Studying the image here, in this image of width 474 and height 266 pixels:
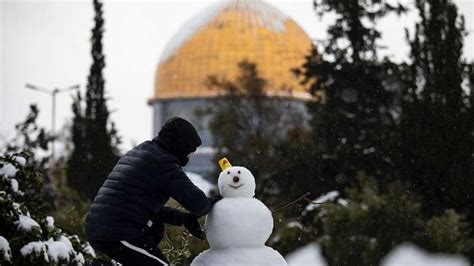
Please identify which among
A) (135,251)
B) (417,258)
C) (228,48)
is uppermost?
(228,48)

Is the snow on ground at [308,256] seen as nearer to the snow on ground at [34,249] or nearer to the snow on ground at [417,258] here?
the snow on ground at [417,258]

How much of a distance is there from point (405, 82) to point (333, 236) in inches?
196

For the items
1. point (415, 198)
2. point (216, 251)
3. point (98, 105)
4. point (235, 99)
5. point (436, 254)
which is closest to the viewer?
point (216, 251)

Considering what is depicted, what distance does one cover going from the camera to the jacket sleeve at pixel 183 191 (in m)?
4.67

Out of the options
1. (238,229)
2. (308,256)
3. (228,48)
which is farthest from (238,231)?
(228,48)

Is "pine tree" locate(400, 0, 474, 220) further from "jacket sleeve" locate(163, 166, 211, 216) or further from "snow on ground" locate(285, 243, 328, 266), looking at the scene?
"jacket sleeve" locate(163, 166, 211, 216)

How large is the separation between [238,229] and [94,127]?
24.0 metres

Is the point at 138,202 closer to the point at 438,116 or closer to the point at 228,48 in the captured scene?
the point at 438,116

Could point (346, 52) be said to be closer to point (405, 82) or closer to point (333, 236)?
point (405, 82)

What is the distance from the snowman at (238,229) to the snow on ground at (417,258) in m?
9.74

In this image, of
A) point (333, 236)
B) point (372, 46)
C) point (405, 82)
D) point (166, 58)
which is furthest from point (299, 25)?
point (333, 236)

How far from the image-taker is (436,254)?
1495 cm

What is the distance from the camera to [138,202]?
4664mm

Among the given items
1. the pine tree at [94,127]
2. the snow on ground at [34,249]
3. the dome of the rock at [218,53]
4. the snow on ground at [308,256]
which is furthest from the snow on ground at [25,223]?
the dome of the rock at [218,53]
